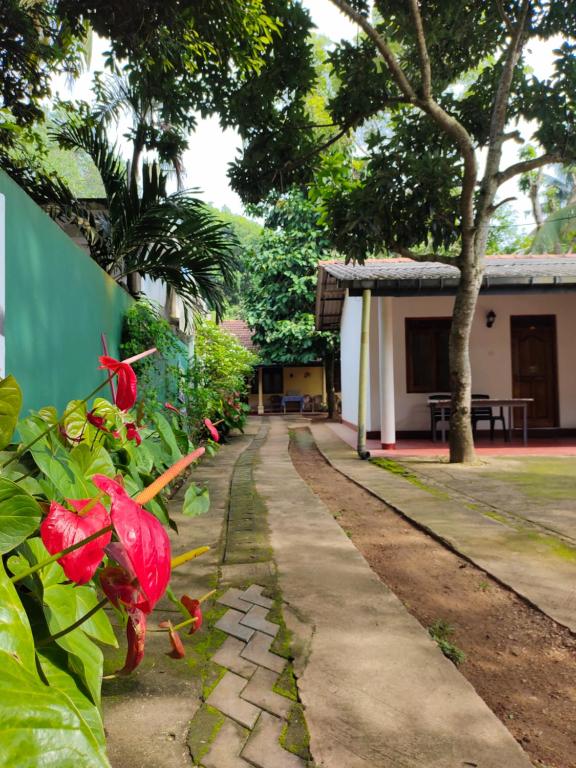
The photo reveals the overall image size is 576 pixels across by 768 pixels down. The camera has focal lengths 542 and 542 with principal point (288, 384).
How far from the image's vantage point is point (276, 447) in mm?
9898

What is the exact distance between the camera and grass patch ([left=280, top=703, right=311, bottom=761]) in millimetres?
1376

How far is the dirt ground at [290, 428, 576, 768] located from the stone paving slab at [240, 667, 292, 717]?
676mm

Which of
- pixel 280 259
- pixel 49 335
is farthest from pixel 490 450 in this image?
pixel 280 259

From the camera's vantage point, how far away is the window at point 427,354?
9883 mm

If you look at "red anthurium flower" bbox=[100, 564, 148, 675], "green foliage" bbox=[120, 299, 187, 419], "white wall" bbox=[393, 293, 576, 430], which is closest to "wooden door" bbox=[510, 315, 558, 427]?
"white wall" bbox=[393, 293, 576, 430]

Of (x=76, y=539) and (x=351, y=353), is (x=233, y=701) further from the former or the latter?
(x=351, y=353)

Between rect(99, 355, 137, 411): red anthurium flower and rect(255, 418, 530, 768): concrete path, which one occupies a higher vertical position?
rect(99, 355, 137, 411): red anthurium flower

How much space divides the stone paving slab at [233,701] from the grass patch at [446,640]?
76 cm

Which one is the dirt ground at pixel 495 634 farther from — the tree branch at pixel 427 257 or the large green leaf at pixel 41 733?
the tree branch at pixel 427 257

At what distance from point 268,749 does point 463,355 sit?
5.72m

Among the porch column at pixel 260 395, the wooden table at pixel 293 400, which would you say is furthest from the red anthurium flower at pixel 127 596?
the wooden table at pixel 293 400

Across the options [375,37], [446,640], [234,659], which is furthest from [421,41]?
[234,659]

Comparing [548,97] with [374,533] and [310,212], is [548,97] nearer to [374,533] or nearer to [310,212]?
[374,533]

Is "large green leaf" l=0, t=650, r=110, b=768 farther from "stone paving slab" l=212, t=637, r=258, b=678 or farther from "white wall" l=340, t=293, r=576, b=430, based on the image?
"white wall" l=340, t=293, r=576, b=430
